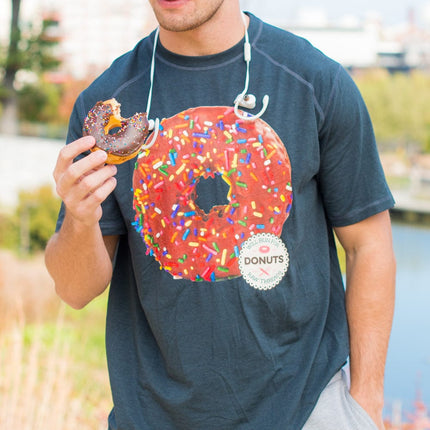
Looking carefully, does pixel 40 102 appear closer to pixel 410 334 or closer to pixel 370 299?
pixel 410 334

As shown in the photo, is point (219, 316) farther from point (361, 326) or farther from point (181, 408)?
point (361, 326)

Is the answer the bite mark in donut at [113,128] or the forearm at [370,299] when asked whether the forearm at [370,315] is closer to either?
the forearm at [370,299]

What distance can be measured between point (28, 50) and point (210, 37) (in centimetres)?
2001

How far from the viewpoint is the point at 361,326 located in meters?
1.56

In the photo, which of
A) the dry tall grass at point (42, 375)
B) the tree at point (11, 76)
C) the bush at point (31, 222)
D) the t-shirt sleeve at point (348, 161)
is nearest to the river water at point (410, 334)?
the dry tall grass at point (42, 375)

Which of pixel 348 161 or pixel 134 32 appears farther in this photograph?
pixel 134 32

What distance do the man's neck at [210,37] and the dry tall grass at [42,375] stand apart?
1.62 metres

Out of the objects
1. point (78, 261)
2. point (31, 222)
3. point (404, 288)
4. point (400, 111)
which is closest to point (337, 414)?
point (78, 261)

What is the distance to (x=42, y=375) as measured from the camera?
474 cm

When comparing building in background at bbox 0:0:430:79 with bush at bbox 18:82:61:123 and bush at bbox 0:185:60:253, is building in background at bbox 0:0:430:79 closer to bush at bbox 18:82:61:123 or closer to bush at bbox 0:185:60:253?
bush at bbox 18:82:61:123

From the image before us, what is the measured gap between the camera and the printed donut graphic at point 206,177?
4.73 feet

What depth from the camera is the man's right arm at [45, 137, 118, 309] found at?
1251mm

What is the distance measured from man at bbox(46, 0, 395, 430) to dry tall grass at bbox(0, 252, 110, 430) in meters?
1.37

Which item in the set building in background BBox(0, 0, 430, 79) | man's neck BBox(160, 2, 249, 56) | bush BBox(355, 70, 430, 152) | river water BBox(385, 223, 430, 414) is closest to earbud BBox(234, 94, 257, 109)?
man's neck BBox(160, 2, 249, 56)
